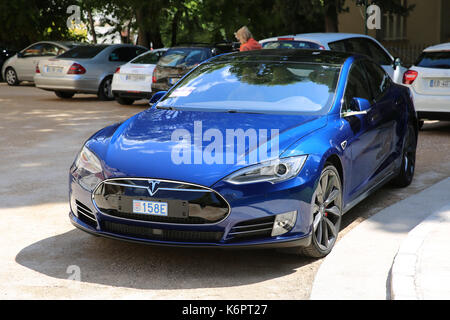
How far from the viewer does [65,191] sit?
795 cm

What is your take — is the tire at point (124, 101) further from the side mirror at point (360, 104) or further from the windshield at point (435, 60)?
the side mirror at point (360, 104)

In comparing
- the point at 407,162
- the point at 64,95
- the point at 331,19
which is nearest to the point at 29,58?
the point at 64,95

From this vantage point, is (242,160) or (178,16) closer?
(242,160)

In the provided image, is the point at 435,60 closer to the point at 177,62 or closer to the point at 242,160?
the point at 177,62

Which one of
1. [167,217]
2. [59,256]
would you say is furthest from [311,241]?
[59,256]

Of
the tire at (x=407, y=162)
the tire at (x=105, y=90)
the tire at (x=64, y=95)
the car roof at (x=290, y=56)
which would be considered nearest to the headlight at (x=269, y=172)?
the car roof at (x=290, y=56)

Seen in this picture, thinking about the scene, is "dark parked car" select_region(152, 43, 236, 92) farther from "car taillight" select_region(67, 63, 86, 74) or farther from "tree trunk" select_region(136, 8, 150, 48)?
"tree trunk" select_region(136, 8, 150, 48)

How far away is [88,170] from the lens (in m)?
5.49

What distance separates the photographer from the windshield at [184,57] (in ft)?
51.5

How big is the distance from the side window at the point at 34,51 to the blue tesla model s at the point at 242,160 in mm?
17694

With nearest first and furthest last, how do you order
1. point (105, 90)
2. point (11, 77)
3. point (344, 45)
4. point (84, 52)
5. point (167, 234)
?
point (167, 234), point (344, 45), point (105, 90), point (84, 52), point (11, 77)

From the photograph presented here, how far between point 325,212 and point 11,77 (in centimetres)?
2106

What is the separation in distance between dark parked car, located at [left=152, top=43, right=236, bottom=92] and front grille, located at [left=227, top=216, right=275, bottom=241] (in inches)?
410
